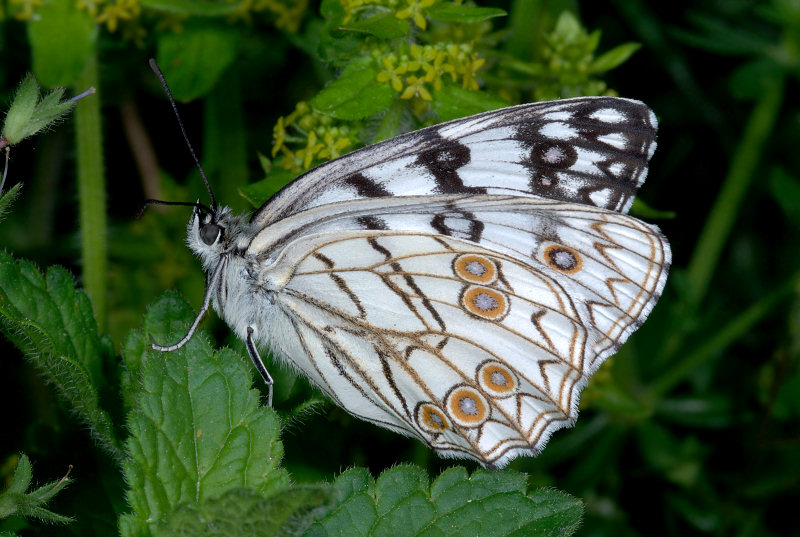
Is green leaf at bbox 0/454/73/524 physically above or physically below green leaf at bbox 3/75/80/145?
below

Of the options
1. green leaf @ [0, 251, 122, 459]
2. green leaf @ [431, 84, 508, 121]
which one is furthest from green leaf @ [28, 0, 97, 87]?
green leaf @ [431, 84, 508, 121]

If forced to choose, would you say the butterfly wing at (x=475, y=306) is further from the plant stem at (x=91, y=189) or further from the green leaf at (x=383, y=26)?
the plant stem at (x=91, y=189)

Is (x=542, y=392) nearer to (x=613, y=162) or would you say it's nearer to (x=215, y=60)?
(x=613, y=162)

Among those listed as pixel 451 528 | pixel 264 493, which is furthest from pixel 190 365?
pixel 451 528

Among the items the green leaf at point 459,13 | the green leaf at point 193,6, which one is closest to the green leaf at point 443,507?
the green leaf at point 459,13

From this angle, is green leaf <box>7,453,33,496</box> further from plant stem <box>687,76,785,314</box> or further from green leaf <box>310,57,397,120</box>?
plant stem <box>687,76,785,314</box>

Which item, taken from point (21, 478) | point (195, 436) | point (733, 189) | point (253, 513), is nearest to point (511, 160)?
point (195, 436)
